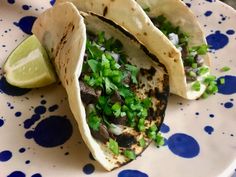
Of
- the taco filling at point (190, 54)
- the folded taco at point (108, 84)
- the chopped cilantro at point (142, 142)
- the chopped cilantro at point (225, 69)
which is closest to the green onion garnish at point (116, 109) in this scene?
the folded taco at point (108, 84)

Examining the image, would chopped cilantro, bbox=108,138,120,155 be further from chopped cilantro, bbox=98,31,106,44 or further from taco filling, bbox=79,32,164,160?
chopped cilantro, bbox=98,31,106,44

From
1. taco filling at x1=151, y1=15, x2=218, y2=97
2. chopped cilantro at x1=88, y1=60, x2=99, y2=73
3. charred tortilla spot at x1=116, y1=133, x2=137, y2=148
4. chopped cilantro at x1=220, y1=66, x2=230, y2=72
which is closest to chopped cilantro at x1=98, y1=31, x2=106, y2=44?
chopped cilantro at x1=88, y1=60, x2=99, y2=73

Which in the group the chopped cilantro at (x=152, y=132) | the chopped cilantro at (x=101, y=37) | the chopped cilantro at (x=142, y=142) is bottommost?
the chopped cilantro at (x=142, y=142)

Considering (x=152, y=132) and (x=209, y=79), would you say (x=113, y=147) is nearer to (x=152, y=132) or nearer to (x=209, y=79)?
(x=152, y=132)

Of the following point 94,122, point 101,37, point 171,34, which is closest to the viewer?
point 94,122

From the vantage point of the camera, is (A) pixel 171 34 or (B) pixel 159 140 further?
(A) pixel 171 34

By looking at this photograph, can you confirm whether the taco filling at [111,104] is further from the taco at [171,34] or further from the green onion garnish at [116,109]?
the taco at [171,34]

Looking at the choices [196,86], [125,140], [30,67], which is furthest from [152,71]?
[30,67]
